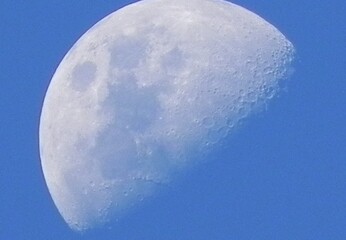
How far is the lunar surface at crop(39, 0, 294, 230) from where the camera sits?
13.0 meters

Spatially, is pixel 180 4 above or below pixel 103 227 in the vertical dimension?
above

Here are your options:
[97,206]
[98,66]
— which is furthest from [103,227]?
[98,66]

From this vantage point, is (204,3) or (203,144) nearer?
(203,144)

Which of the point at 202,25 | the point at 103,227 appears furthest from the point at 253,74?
the point at 103,227

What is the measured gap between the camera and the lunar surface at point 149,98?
1297 cm

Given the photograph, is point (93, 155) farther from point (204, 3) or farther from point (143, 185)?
point (204, 3)

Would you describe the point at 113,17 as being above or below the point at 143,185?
Answer: above

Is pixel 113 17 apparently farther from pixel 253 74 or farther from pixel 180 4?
pixel 253 74

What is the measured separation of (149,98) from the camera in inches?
512

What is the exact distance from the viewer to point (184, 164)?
12.9 meters

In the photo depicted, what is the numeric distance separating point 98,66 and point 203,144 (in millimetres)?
993

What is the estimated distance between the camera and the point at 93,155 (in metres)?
13.1

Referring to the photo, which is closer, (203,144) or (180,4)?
(203,144)

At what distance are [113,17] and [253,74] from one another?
4.48 feet
